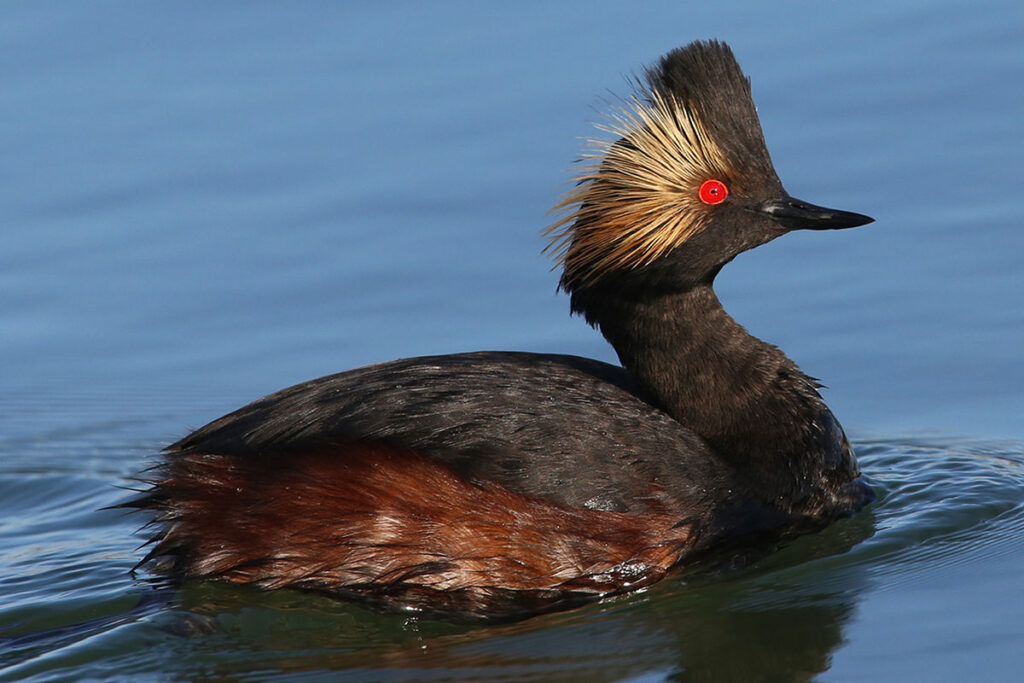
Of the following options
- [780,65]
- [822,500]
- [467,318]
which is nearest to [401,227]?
[467,318]

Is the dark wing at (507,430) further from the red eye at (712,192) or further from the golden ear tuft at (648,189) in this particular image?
the red eye at (712,192)

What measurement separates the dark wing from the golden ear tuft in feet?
1.96

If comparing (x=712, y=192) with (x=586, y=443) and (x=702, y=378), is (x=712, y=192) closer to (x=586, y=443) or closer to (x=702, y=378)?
(x=702, y=378)

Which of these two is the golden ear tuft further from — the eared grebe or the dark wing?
the dark wing

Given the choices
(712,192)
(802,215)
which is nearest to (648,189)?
(712,192)

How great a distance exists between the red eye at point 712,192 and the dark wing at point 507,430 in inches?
37.3

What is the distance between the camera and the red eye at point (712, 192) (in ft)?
26.3

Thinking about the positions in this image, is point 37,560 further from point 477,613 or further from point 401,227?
point 401,227

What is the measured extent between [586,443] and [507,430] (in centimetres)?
33

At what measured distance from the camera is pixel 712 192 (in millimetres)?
8047

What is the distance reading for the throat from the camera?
26.6ft

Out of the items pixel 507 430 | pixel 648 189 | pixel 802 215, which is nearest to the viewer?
pixel 507 430

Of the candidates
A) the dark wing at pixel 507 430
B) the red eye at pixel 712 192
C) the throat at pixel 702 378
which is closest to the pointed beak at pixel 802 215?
the red eye at pixel 712 192

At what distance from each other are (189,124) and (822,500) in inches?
216
